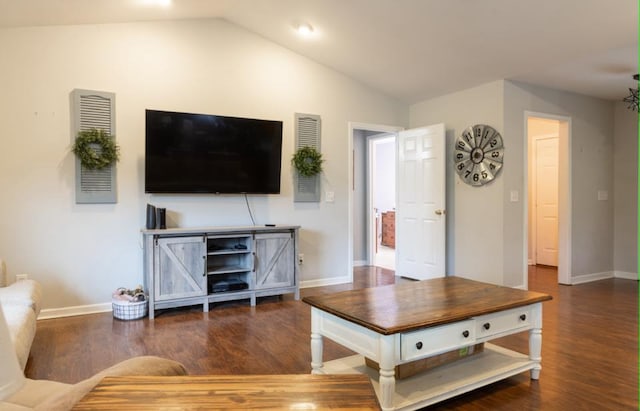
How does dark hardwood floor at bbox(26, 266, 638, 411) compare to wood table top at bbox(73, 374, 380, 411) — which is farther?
dark hardwood floor at bbox(26, 266, 638, 411)

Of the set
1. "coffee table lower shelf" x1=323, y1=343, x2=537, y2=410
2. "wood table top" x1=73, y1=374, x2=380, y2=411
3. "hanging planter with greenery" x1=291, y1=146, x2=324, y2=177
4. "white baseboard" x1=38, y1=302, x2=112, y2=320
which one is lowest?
"white baseboard" x1=38, y1=302, x2=112, y2=320

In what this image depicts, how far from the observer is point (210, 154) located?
4387 mm

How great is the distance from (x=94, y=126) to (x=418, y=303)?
3.45m

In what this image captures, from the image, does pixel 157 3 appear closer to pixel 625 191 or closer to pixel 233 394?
pixel 233 394

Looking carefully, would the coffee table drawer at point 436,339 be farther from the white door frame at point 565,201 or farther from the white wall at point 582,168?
the white door frame at point 565,201

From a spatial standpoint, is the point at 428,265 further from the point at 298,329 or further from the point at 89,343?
the point at 89,343

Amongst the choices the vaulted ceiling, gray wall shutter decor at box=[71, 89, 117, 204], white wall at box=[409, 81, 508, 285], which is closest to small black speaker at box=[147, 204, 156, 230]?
gray wall shutter decor at box=[71, 89, 117, 204]

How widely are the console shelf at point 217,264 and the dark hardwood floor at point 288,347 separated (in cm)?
17

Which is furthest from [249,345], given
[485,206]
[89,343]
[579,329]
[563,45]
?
[563,45]

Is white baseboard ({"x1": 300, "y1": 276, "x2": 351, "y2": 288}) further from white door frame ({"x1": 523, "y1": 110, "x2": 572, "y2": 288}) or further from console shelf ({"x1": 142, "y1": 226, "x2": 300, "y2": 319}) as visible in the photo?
white door frame ({"x1": 523, "y1": 110, "x2": 572, "y2": 288})

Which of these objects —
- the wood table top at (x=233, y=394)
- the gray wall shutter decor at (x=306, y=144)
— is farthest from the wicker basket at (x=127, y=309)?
the wood table top at (x=233, y=394)

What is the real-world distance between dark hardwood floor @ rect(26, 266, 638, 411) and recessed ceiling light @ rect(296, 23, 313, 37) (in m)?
2.90

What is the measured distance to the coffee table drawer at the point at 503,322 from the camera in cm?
221

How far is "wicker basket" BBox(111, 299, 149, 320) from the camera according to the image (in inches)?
150
